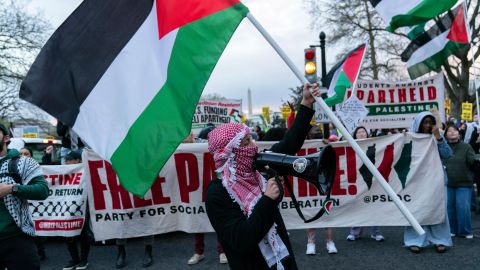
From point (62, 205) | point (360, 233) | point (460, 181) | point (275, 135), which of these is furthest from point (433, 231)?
point (62, 205)

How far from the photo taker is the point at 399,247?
6.20m

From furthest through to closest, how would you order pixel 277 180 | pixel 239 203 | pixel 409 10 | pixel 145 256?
1. pixel 145 256
2. pixel 409 10
3. pixel 239 203
4. pixel 277 180

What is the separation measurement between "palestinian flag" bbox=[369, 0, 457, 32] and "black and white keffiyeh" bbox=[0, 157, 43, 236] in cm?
459

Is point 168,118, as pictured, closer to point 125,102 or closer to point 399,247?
point 125,102

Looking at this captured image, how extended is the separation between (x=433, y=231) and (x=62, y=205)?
5.17m

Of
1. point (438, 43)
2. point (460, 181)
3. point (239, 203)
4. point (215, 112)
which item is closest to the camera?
point (239, 203)

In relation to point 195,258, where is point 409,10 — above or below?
above

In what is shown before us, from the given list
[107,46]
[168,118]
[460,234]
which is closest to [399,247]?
[460,234]

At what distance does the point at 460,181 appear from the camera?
6418 mm

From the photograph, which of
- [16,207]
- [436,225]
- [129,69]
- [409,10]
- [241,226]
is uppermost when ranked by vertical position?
[409,10]

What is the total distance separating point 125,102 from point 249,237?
156 centimetres

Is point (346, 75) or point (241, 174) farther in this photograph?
point (346, 75)

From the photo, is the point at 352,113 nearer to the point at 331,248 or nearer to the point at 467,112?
the point at 331,248

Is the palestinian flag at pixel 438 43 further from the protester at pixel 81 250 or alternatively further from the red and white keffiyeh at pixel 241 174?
the red and white keffiyeh at pixel 241 174
